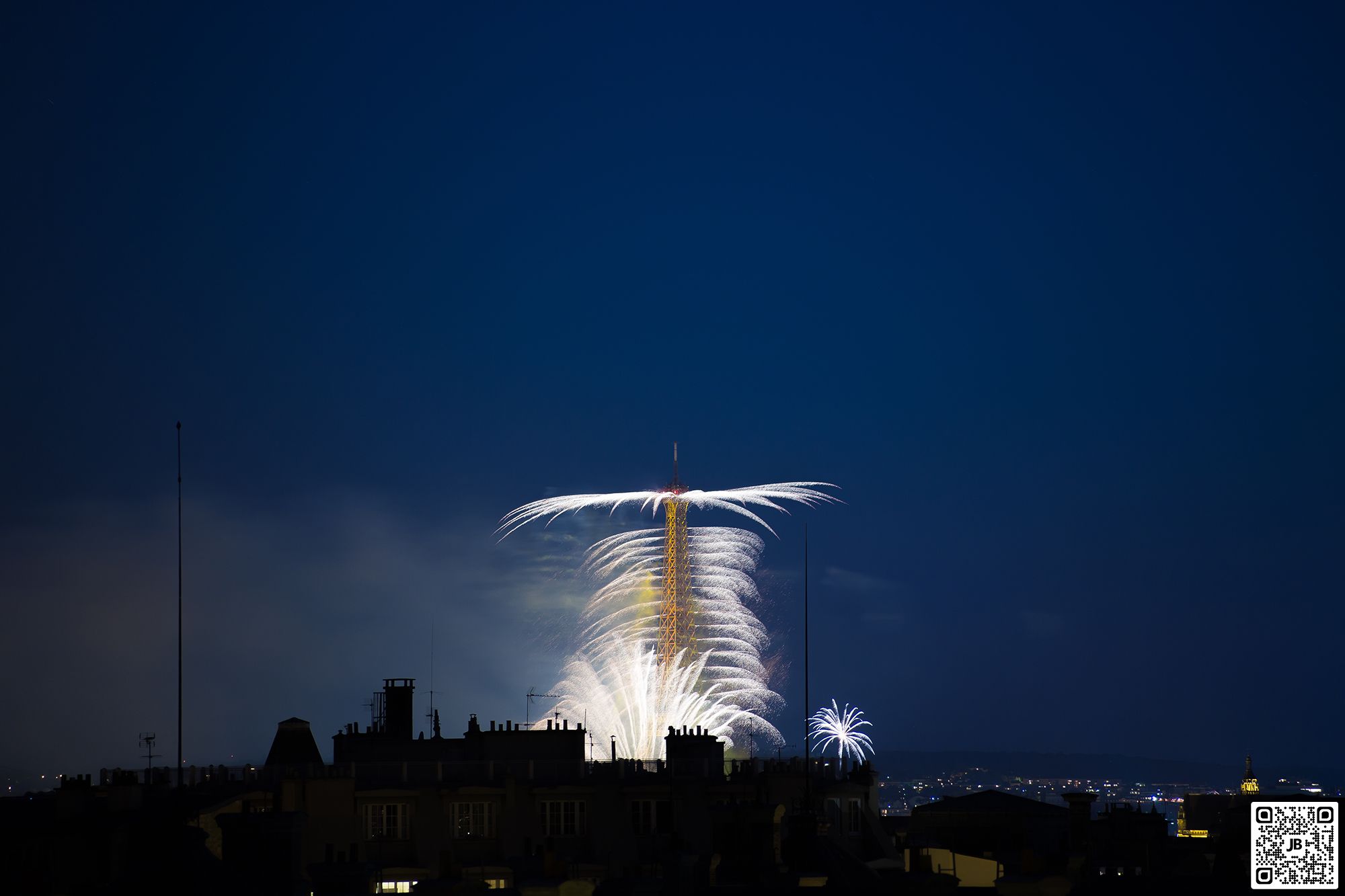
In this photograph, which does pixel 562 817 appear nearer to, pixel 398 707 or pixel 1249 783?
pixel 398 707

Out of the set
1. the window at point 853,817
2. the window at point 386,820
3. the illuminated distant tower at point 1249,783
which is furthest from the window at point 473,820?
the illuminated distant tower at point 1249,783

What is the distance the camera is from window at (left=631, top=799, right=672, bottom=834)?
59250 millimetres

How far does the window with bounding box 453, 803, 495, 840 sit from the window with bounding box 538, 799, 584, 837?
1771mm

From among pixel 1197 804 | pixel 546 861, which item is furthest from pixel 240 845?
pixel 1197 804

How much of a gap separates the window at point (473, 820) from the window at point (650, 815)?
4.90 m

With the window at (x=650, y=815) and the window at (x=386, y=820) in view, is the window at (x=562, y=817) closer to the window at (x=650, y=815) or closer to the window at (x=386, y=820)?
the window at (x=650, y=815)

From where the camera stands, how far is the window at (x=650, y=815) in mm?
59250

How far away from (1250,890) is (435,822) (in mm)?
30257

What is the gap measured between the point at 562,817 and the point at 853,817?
11.1 m

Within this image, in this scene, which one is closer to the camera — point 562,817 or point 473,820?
point 473,820

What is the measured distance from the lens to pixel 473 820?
59438 mm

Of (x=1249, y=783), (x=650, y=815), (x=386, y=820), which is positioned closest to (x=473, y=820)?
(x=386, y=820)

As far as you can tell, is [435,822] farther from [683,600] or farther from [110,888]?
[683,600]

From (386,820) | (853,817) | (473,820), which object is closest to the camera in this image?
(386,820)
